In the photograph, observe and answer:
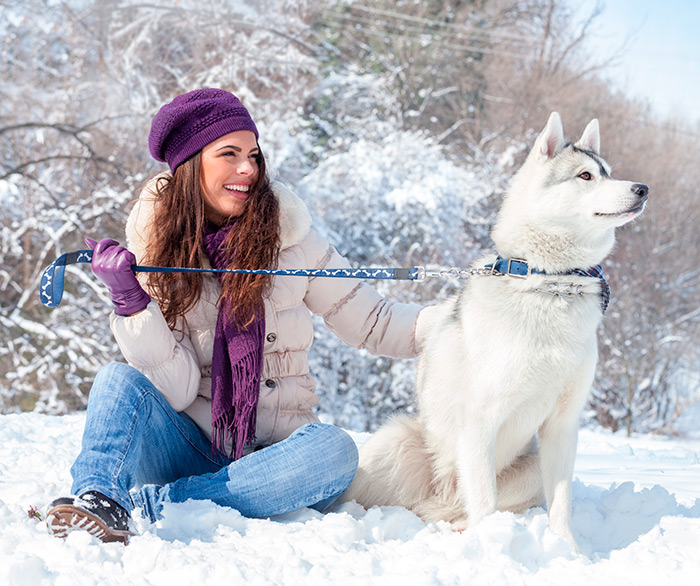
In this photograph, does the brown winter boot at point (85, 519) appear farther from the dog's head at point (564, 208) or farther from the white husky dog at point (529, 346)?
the dog's head at point (564, 208)

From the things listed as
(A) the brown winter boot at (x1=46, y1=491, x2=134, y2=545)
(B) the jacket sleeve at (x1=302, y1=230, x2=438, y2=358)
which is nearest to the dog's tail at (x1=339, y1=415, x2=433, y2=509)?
(B) the jacket sleeve at (x1=302, y1=230, x2=438, y2=358)

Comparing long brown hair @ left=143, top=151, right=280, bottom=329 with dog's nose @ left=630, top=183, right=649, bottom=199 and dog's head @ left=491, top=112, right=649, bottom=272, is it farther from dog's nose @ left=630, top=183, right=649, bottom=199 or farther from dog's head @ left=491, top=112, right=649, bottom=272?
dog's nose @ left=630, top=183, right=649, bottom=199

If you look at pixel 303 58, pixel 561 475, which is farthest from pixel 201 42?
pixel 561 475

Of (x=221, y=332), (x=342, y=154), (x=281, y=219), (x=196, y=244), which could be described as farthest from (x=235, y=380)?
(x=342, y=154)

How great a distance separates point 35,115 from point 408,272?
9.33 meters

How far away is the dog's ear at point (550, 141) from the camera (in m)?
2.14

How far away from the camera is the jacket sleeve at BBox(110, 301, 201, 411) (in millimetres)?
2080

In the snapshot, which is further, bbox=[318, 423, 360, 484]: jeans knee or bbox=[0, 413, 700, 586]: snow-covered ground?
bbox=[318, 423, 360, 484]: jeans knee

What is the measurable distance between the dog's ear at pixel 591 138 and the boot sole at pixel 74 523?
76.1 inches

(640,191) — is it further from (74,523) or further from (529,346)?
(74,523)

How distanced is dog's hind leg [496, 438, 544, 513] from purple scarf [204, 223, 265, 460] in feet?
2.88

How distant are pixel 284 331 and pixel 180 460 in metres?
0.57

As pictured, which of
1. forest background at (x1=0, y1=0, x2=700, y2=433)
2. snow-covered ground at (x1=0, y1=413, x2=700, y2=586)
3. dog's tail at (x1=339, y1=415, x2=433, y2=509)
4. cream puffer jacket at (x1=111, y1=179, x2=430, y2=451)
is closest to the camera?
snow-covered ground at (x1=0, y1=413, x2=700, y2=586)

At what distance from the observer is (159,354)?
2125mm
